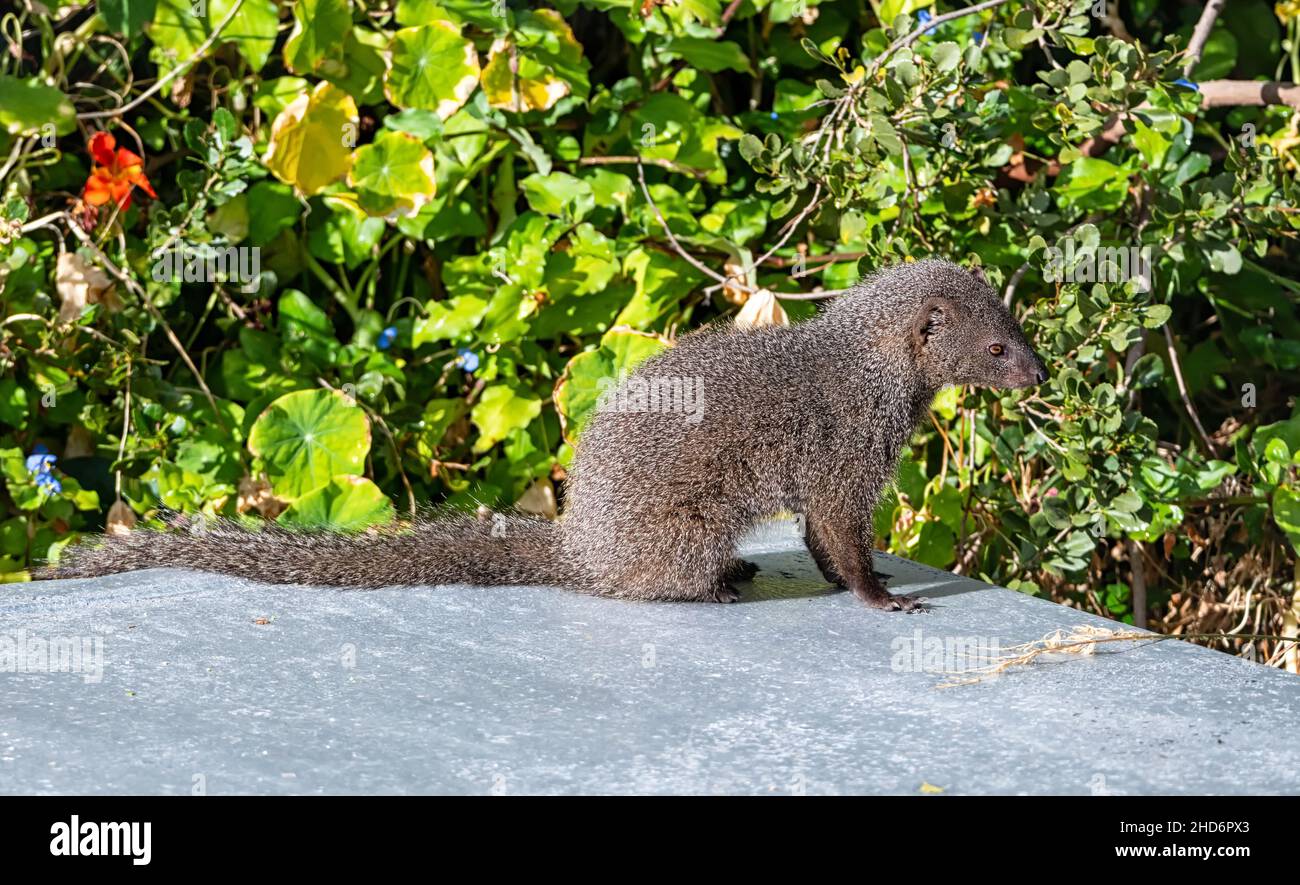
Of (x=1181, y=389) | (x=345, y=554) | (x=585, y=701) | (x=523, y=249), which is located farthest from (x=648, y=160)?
(x=585, y=701)

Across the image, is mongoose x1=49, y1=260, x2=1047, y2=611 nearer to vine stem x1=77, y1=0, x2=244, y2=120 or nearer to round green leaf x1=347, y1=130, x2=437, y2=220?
round green leaf x1=347, y1=130, x2=437, y2=220

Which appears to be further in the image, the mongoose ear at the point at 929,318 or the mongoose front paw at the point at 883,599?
the mongoose ear at the point at 929,318

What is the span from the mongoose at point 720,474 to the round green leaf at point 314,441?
2.98 ft

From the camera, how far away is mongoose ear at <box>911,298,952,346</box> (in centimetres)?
326

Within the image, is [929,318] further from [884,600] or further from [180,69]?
[180,69]

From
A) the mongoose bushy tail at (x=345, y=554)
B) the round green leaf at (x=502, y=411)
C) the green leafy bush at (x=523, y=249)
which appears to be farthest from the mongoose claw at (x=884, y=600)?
the round green leaf at (x=502, y=411)

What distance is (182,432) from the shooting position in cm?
432

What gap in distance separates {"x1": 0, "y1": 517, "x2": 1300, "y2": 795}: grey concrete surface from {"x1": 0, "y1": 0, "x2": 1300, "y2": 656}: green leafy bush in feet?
3.97

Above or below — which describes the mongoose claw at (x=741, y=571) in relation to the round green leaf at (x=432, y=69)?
below

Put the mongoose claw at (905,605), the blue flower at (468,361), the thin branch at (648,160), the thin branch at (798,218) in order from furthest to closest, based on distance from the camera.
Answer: the thin branch at (648,160) → the blue flower at (468,361) → the thin branch at (798,218) → the mongoose claw at (905,605)

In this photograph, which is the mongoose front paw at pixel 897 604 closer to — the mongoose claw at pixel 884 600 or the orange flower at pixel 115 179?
the mongoose claw at pixel 884 600

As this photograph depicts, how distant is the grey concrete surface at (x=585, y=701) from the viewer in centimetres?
194
